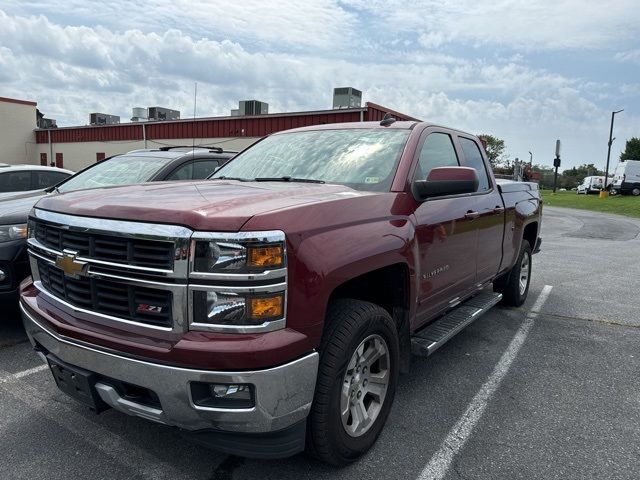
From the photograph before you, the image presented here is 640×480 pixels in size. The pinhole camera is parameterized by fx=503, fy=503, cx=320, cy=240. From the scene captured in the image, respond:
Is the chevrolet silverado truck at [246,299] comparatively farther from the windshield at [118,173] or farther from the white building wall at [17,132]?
the white building wall at [17,132]

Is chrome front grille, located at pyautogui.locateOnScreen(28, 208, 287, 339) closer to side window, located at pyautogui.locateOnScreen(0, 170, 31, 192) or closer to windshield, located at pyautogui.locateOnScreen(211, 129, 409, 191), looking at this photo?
windshield, located at pyautogui.locateOnScreen(211, 129, 409, 191)

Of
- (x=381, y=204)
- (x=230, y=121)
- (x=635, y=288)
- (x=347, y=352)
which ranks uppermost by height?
(x=230, y=121)

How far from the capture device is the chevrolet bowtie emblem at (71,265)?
2.40 metres

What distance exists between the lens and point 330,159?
3596 mm

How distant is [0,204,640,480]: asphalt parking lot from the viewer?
272 centimetres

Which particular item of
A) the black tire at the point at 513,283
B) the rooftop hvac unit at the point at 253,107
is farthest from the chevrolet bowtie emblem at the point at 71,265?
the rooftop hvac unit at the point at 253,107

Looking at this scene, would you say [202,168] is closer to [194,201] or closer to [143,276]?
[194,201]

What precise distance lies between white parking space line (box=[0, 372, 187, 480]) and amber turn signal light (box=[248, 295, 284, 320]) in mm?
1132

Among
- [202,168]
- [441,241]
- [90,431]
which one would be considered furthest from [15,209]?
[441,241]

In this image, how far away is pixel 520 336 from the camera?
5.08 metres

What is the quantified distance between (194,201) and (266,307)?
26.4 inches

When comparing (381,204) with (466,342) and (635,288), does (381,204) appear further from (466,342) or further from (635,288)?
(635,288)

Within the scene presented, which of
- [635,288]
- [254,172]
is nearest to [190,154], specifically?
[254,172]

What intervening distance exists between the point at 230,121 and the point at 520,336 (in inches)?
657
